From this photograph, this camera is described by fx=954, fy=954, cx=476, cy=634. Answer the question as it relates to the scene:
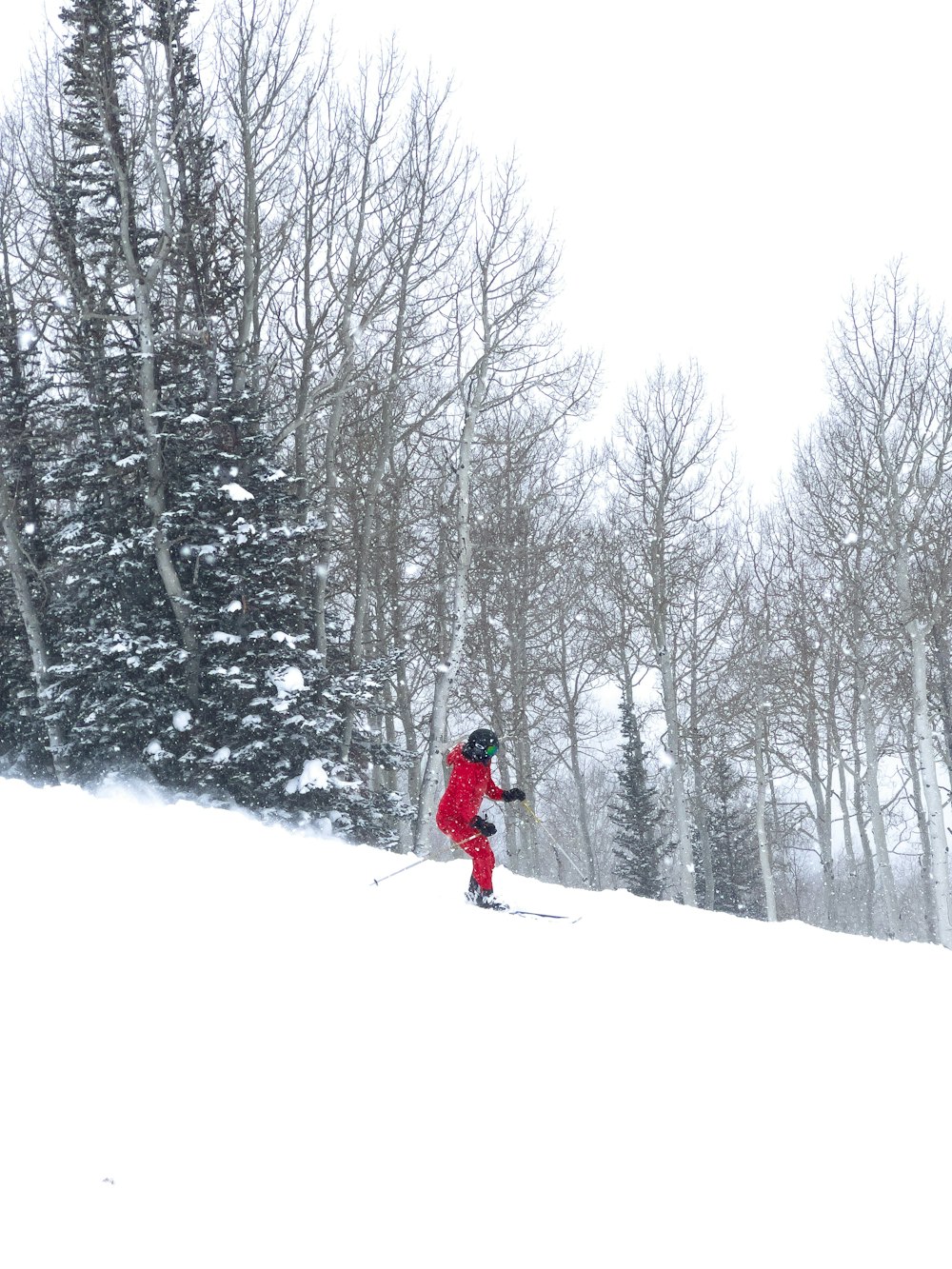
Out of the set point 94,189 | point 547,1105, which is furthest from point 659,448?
point 547,1105

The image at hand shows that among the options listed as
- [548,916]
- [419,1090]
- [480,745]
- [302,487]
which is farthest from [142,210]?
[419,1090]

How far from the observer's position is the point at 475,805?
32.7 feet

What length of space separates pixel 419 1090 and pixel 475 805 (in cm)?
523

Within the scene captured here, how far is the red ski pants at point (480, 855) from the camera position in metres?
9.55

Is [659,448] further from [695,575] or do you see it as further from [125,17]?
[125,17]

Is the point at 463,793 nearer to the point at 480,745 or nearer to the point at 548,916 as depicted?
the point at 480,745

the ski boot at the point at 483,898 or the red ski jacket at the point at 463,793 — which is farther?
the red ski jacket at the point at 463,793

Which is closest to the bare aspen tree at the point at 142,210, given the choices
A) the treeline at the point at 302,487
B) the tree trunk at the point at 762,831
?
the treeline at the point at 302,487

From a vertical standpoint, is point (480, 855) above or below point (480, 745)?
below

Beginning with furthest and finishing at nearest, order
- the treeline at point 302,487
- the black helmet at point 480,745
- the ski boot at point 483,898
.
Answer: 1. the treeline at point 302,487
2. the black helmet at point 480,745
3. the ski boot at point 483,898

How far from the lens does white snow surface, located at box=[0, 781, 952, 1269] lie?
146 inches

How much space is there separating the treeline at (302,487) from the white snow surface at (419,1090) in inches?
337

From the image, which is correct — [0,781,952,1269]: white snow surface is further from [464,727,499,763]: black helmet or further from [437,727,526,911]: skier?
[464,727,499,763]: black helmet

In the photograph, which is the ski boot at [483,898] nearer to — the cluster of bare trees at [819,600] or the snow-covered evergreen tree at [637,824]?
the cluster of bare trees at [819,600]
